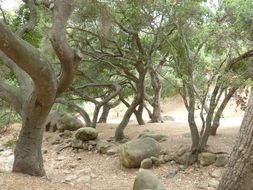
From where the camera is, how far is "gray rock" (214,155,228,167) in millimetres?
6561

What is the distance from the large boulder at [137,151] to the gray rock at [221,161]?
5.47 feet

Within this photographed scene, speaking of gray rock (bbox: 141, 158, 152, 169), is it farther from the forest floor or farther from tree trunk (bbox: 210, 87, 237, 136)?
tree trunk (bbox: 210, 87, 237, 136)

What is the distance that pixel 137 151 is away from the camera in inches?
291

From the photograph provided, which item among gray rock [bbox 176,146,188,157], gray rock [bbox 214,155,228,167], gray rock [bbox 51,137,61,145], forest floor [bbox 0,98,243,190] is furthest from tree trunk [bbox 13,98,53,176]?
gray rock [bbox 51,137,61,145]

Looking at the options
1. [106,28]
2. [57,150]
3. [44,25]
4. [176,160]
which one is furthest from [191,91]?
[57,150]

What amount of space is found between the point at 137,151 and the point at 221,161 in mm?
2192

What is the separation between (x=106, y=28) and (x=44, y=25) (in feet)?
7.95

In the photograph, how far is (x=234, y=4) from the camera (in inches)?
244

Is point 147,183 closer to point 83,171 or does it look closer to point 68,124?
point 83,171

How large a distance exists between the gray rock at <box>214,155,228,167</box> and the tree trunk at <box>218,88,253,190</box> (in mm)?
4096

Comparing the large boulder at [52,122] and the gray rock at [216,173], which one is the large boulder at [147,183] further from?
the large boulder at [52,122]

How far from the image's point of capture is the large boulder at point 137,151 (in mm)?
7316

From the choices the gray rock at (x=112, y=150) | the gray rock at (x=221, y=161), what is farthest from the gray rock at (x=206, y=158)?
the gray rock at (x=112, y=150)

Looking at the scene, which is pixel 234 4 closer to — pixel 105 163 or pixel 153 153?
pixel 153 153
